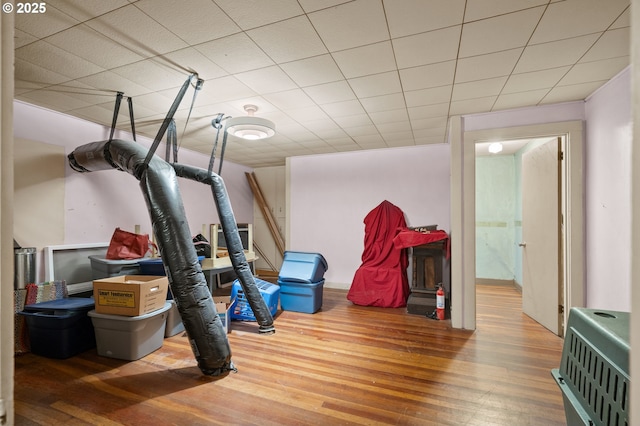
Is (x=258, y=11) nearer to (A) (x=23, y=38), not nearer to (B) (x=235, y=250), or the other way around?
(A) (x=23, y=38)

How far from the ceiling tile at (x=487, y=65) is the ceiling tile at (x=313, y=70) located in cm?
99

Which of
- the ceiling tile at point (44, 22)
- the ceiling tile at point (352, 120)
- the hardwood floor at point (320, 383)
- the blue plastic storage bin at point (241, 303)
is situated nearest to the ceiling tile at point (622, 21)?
the ceiling tile at point (352, 120)

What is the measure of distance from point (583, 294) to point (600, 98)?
187 cm

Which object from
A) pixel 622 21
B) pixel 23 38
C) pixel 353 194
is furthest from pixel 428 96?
pixel 23 38

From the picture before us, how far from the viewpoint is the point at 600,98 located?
2.65 m

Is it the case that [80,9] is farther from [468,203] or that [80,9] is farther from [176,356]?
[468,203]

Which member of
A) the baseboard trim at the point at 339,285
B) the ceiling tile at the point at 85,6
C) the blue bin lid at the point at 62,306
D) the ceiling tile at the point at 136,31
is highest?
the ceiling tile at the point at 85,6

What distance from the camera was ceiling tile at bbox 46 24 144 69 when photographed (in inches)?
76.7

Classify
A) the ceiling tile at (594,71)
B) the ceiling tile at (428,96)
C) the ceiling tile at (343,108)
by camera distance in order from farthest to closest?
the ceiling tile at (343,108) → the ceiling tile at (428,96) → the ceiling tile at (594,71)

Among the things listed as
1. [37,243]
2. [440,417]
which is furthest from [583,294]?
[37,243]

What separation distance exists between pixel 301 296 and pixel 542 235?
3.03 meters

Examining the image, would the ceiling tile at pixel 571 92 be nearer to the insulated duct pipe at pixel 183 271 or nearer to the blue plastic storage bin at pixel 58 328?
the insulated duct pipe at pixel 183 271

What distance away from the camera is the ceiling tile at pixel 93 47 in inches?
76.7

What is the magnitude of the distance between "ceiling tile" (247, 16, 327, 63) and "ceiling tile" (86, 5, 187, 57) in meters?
0.58
